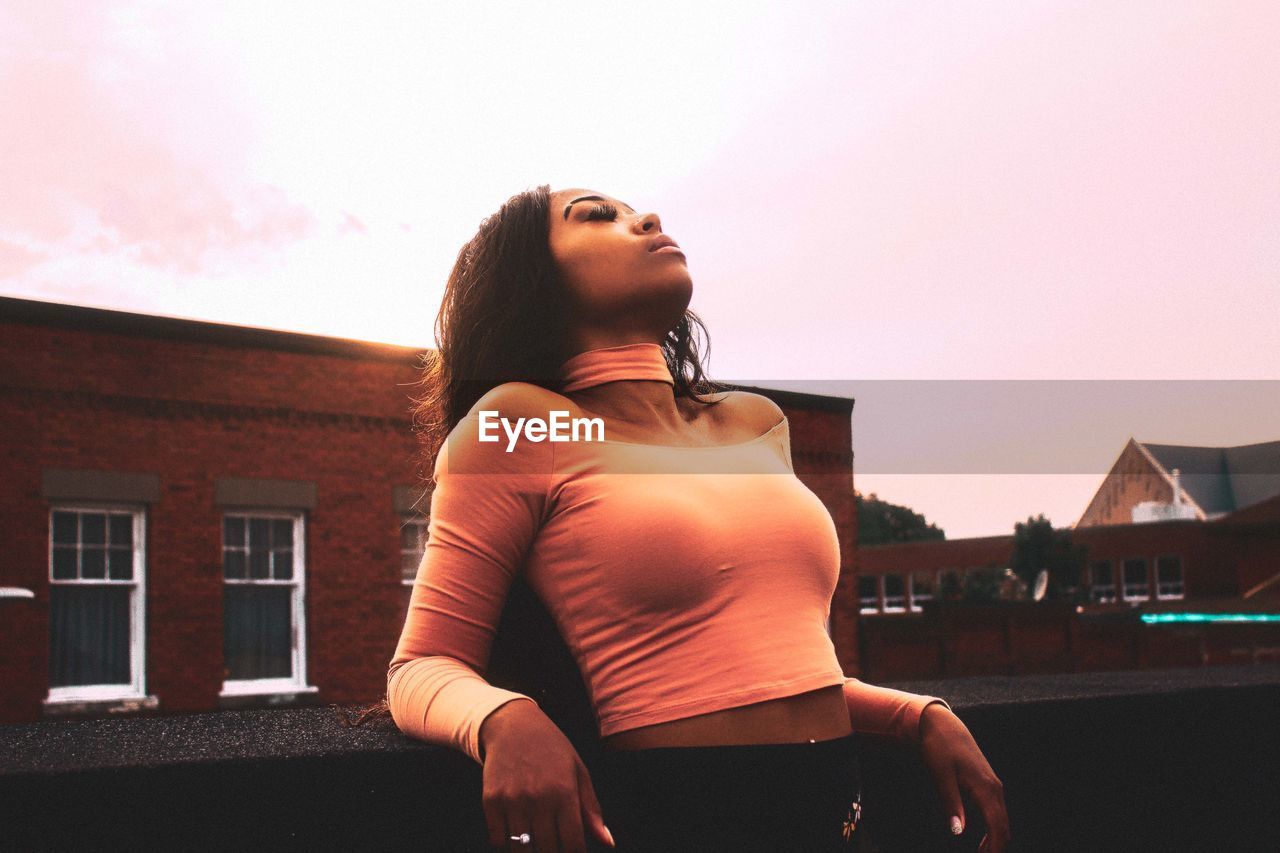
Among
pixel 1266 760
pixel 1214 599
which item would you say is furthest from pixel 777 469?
pixel 1214 599

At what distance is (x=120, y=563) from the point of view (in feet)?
46.1

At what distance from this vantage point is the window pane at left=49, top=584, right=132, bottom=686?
44.8 ft

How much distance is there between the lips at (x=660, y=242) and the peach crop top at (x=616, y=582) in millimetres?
380

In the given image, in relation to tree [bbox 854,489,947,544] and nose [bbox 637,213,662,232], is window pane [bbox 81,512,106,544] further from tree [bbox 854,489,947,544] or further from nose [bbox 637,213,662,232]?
tree [bbox 854,489,947,544]

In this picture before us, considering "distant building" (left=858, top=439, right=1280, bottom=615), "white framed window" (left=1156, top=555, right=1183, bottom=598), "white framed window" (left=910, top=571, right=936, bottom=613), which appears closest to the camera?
"distant building" (left=858, top=439, right=1280, bottom=615)

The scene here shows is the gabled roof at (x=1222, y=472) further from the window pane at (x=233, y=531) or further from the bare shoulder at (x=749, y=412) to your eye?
the bare shoulder at (x=749, y=412)

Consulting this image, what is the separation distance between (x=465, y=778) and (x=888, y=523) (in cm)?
8491

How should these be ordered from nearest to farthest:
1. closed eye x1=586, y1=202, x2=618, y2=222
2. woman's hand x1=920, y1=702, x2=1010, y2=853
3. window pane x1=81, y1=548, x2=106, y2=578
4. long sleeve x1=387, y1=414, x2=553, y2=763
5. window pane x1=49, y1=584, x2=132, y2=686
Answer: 1. long sleeve x1=387, y1=414, x2=553, y2=763
2. woman's hand x1=920, y1=702, x2=1010, y2=853
3. closed eye x1=586, y1=202, x2=618, y2=222
4. window pane x1=49, y1=584, x2=132, y2=686
5. window pane x1=81, y1=548, x2=106, y2=578

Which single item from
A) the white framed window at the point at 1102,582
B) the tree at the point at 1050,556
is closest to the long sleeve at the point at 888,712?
the tree at the point at 1050,556

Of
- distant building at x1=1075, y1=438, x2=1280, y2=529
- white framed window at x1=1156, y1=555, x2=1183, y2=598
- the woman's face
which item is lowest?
white framed window at x1=1156, y1=555, x2=1183, y2=598

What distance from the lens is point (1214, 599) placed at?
47156mm

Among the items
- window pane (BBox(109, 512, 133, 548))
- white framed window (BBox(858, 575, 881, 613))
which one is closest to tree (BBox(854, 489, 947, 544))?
white framed window (BBox(858, 575, 881, 613))

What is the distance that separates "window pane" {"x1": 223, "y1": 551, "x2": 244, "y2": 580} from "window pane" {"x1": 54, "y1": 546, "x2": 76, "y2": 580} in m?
1.66

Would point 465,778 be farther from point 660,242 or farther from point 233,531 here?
point 233,531
